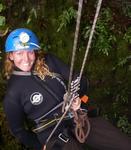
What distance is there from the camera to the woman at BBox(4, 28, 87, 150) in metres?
3.86

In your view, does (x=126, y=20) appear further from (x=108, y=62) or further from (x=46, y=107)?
(x=46, y=107)

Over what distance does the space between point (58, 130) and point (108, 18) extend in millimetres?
2098

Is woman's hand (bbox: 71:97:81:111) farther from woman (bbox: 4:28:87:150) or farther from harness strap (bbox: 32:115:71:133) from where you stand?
harness strap (bbox: 32:115:71:133)

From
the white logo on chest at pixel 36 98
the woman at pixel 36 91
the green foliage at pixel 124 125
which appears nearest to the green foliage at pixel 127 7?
the green foliage at pixel 124 125

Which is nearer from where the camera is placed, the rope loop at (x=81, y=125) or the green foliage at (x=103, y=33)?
the rope loop at (x=81, y=125)

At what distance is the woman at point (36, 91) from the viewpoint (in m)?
3.87

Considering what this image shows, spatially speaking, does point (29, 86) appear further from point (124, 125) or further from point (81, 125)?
point (124, 125)

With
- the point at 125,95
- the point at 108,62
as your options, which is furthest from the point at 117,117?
the point at 108,62

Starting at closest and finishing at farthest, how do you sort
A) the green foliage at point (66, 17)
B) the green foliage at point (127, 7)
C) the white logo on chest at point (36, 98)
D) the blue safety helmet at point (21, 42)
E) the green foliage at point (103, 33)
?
the blue safety helmet at point (21, 42)
the white logo on chest at point (36, 98)
the green foliage at point (66, 17)
the green foliage at point (103, 33)
the green foliage at point (127, 7)

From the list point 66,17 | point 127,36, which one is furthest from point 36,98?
point 127,36

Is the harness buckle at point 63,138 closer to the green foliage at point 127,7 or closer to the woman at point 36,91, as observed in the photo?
the woman at point 36,91

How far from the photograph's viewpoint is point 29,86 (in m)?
3.94

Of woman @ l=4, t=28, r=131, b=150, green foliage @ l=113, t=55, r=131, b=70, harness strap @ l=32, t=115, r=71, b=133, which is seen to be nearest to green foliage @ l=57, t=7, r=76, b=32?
green foliage @ l=113, t=55, r=131, b=70

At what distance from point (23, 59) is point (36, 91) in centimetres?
33
